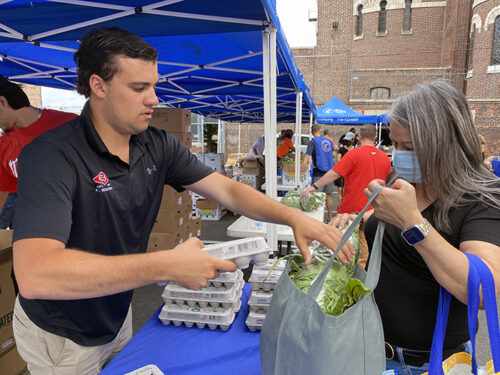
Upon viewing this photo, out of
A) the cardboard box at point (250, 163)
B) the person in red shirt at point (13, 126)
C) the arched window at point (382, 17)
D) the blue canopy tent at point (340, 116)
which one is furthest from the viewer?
the arched window at point (382, 17)

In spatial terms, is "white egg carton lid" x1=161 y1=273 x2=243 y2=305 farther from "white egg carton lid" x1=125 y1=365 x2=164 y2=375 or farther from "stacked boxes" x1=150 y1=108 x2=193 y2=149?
"stacked boxes" x1=150 y1=108 x2=193 y2=149

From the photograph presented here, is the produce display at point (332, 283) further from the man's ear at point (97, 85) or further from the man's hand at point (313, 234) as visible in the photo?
the man's ear at point (97, 85)

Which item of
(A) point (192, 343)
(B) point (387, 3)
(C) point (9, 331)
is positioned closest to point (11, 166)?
(C) point (9, 331)

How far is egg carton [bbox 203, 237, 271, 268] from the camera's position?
3.80ft

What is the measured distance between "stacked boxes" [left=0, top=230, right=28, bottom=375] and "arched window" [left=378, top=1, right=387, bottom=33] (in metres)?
29.7

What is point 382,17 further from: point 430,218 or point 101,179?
point 101,179

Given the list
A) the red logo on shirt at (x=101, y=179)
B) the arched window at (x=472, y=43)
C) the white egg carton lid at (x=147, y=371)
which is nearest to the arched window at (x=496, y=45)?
the arched window at (x=472, y=43)

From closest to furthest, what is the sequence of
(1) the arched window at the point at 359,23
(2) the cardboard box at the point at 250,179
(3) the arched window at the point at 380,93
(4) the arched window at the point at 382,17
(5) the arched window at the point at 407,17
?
(2) the cardboard box at the point at 250,179 < (3) the arched window at the point at 380,93 < (5) the arched window at the point at 407,17 < (4) the arched window at the point at 382,17 < (1) the arched window at the point at 359,23

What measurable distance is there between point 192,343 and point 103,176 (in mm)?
893

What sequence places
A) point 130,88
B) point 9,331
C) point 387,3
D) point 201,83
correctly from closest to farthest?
point 130,88 < point 9,331 < point 201,83 < point 387,3

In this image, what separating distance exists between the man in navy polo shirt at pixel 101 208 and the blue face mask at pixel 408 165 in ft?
1.20

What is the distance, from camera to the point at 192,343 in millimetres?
1567

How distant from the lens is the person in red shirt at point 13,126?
251cm

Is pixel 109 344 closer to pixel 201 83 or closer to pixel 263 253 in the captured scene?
pixel 263 253
